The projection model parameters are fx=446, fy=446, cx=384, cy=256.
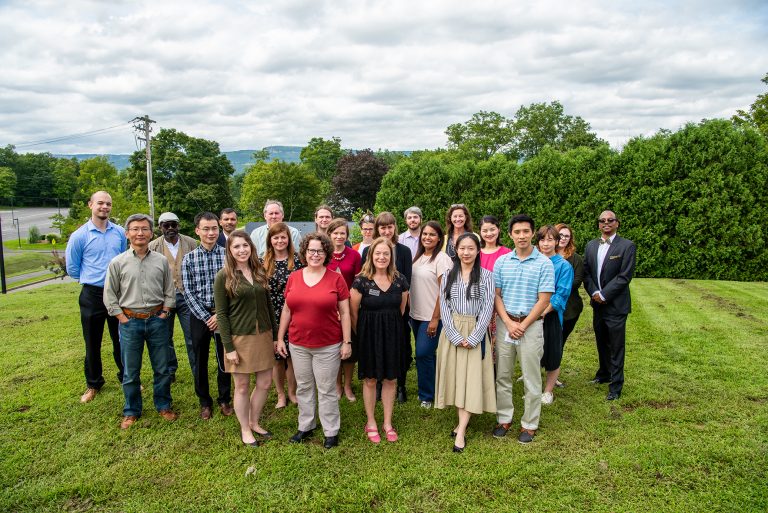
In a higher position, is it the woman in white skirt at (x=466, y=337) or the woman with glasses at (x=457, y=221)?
the woman with glasses at (x=457, y=221)

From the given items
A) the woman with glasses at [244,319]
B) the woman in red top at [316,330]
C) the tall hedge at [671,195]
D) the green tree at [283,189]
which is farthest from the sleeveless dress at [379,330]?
the green tree at [283,189]

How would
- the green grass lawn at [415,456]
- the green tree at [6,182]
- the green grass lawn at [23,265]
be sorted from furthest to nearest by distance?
the green tree at [6,182]
the green grass lawn at [23,265]
the green grass lawn at [415,456]

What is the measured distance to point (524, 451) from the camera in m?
3.91

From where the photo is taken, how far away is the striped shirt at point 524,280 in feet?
12.8

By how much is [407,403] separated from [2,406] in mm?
4416

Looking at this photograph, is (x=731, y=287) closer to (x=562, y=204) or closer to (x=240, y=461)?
(x=562, y=204)

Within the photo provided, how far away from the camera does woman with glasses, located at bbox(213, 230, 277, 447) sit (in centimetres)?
382

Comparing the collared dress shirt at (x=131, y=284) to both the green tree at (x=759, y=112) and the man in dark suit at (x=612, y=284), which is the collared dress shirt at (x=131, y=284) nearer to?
the man in dark suit at (x=612, y=284)

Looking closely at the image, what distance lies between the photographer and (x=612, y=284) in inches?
190

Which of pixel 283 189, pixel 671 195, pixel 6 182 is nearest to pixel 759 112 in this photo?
pixel 671 195

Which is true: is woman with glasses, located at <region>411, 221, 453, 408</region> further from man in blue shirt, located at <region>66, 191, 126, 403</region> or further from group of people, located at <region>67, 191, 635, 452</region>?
man in blue shirt, located at <region>66, 191, 126, 403</region>

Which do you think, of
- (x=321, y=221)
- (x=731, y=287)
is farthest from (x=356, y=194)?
(x=321, y=221)

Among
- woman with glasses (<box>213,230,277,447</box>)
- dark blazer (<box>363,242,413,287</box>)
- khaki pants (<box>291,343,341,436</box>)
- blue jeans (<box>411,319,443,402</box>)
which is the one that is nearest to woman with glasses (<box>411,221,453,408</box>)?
blue jeans (<box>411,319,443,402</box>)

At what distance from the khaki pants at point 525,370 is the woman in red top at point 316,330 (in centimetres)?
143
